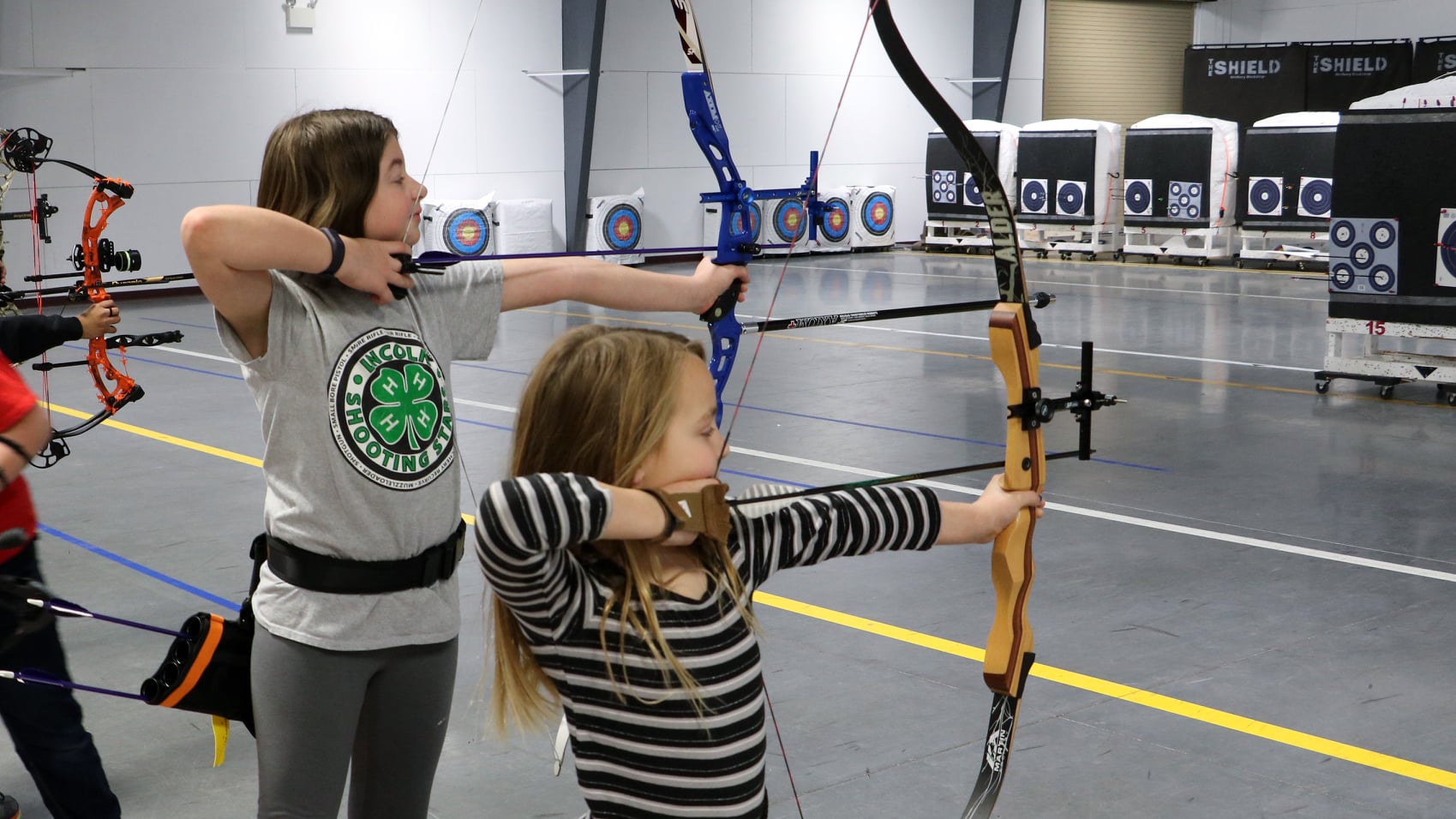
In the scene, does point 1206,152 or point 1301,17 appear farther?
point 1301,17

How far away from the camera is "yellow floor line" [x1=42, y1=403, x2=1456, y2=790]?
9.48 feet

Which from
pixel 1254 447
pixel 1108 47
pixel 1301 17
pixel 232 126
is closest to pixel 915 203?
pixel 1108 47

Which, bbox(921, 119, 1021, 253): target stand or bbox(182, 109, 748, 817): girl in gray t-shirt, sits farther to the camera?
bbox(921, 119, 1021, 253): target stand

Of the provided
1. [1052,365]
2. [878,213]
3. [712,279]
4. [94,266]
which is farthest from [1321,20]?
[712,279]

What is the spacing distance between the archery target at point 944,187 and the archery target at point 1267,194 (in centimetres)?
334

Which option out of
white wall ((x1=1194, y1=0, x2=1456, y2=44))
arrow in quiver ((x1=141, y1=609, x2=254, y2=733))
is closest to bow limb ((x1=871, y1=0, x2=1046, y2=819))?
arrow in quiver ((x1=141, y1=609, x2=254, y2=733))

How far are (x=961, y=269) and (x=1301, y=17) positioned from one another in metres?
7.21

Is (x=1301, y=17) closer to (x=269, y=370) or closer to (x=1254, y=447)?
(x=1254, y=447)

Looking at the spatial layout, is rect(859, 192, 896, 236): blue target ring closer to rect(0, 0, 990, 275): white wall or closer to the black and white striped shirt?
rect(0, 0, 990, 275): white wall

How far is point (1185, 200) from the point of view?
46.7 feet

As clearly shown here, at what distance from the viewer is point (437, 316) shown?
174 centimetres

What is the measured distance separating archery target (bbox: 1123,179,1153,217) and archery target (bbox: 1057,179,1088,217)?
0.43 m

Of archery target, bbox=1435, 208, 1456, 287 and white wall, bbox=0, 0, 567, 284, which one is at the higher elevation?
white wall, bbox=0, 0, 567, 284

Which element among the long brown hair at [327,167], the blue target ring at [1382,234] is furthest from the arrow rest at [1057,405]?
the blue target ring at [1382,234]
